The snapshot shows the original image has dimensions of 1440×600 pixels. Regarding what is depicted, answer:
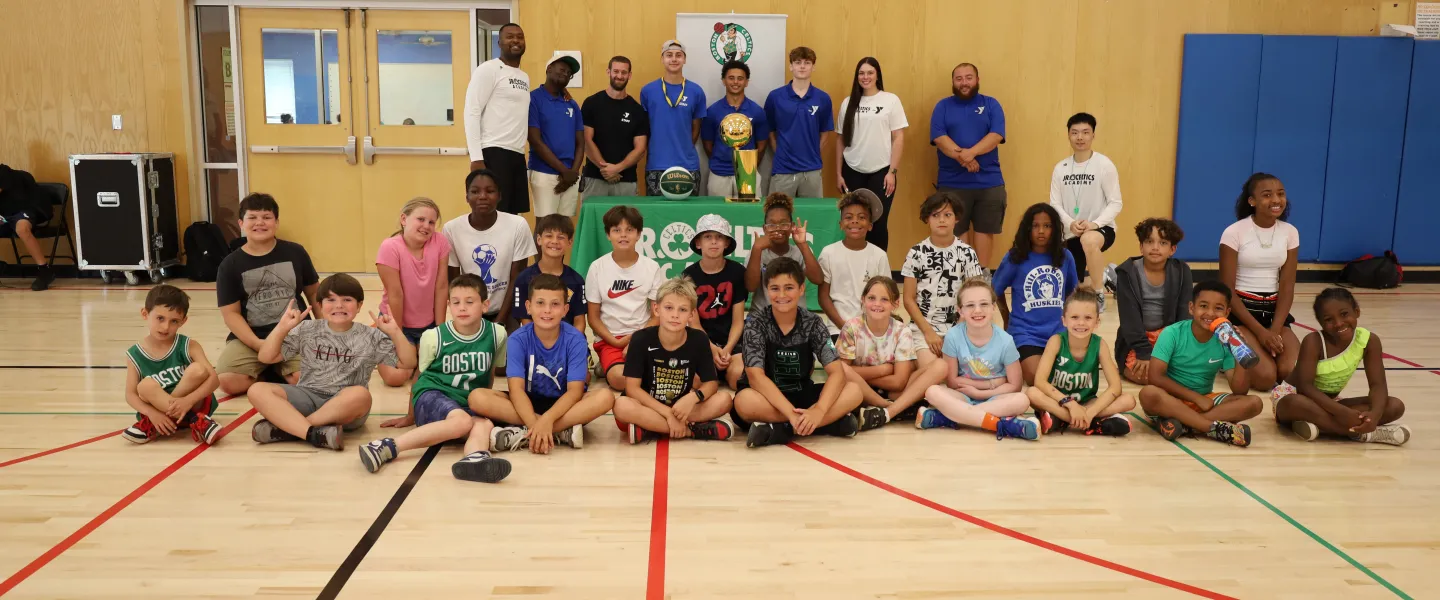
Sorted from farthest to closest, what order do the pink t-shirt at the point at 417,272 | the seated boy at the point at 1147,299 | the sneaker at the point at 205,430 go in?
the seated boy at the point at 1147,299 < the pink t-shirt at the point at 417,272 < the sneaker at the point at 205,430

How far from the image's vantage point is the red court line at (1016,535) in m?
3.18

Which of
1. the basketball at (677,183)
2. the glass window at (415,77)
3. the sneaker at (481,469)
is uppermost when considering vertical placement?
the glass window at (415,77)

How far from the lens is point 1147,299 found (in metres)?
5.84

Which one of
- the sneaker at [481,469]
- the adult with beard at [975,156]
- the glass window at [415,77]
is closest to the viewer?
the sneaker at [481,469]

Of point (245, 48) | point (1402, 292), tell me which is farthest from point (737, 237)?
point (1402, 292)

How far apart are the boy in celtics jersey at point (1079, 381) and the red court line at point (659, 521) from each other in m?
1.71

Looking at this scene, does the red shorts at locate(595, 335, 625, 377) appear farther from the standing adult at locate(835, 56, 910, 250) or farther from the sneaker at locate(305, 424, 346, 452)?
the standing adult at locate(835, 56, 910, 250)

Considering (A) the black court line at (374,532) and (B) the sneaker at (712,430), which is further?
(B) the sneaker at (712,430)

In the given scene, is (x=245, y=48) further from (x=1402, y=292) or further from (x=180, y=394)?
(x=1402, y=292)

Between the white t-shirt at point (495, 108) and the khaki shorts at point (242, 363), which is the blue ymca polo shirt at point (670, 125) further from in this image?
the khaki shorts at point (242, 363)

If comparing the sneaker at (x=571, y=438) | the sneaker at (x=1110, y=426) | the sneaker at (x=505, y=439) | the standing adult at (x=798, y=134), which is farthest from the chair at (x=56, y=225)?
the sneaker at (x=1110, y=426)

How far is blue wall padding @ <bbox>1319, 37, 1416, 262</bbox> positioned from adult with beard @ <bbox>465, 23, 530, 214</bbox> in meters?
6.85

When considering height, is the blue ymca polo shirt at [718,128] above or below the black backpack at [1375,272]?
above

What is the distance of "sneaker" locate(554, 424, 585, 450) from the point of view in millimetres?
4500
